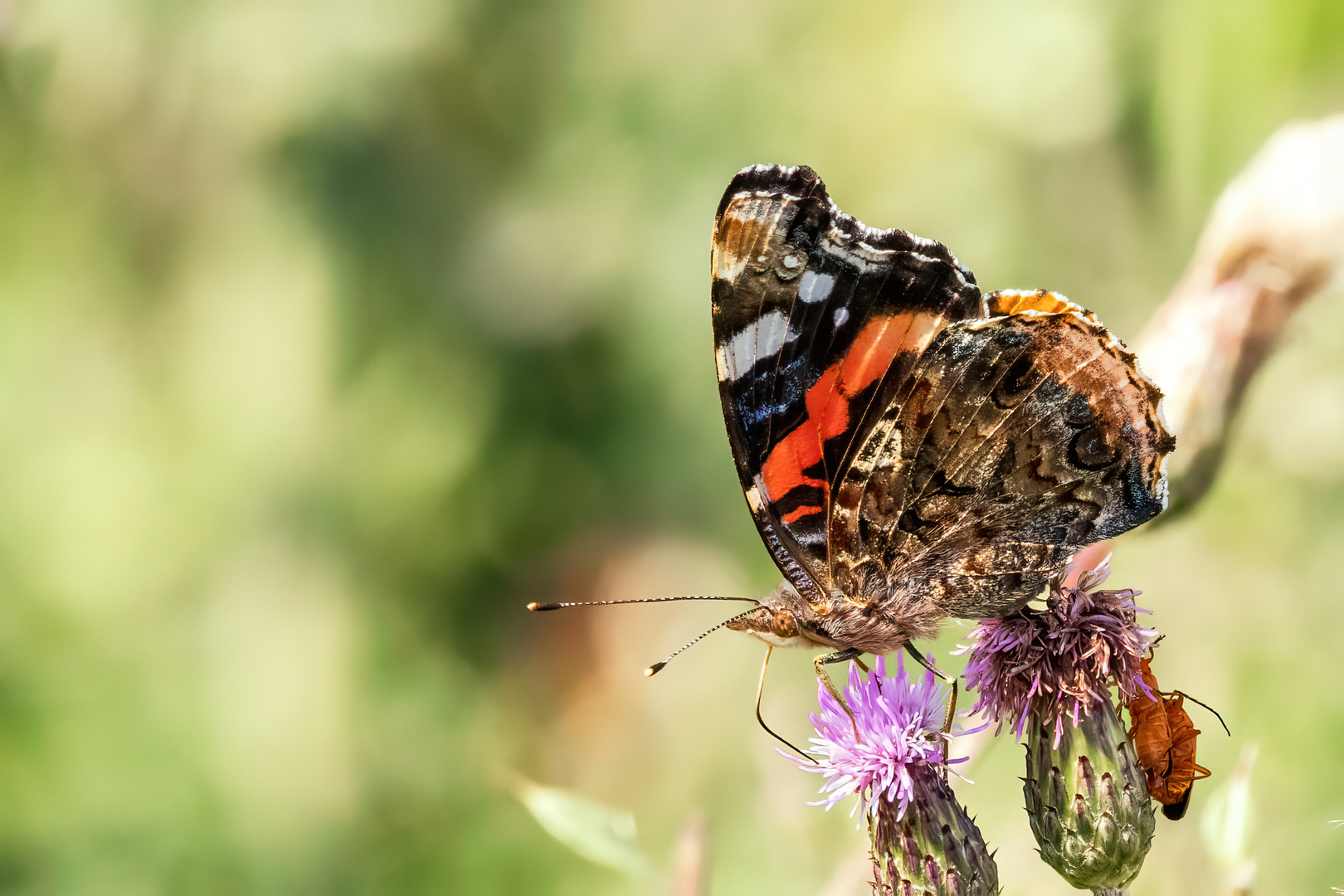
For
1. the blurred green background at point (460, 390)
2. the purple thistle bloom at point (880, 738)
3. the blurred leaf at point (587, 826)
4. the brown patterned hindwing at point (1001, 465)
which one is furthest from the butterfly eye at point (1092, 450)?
the blurred green background at point (460, 390)

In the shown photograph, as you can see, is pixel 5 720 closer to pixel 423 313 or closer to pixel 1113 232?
pixel 423 313

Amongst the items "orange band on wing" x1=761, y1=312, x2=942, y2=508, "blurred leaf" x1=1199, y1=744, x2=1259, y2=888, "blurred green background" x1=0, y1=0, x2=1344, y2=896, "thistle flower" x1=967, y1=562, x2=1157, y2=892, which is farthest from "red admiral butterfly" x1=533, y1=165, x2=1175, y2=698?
"blurred green background" x1=0, y1=0, x2=1344, y2=896

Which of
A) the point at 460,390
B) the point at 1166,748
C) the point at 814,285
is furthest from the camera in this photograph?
the point at 460,390

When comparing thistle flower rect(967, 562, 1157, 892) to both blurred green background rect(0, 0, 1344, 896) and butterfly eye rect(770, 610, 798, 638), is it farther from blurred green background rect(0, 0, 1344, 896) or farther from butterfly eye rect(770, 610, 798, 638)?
blurred green background rect(0, 0, 1344, 896)

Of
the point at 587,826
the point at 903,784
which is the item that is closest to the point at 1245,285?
the point at 903,784

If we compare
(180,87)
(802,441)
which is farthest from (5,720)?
(802,441)

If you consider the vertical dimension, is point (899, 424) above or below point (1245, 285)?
below

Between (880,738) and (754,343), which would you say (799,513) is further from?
(880,738)
